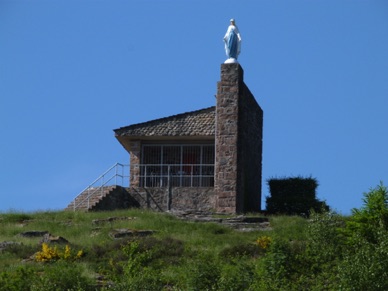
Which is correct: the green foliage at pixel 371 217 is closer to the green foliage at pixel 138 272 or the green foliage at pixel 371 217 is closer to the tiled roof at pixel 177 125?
the green foliage at pixel 138 272

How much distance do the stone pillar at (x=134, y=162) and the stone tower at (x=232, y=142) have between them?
4.91 meters

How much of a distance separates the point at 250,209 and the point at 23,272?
1838cm

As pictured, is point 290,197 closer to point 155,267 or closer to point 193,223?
point 193,223

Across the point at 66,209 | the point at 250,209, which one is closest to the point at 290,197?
the point at 250,209

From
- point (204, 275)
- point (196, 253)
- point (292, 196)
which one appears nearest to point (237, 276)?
point (204, 275)

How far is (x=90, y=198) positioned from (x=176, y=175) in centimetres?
440

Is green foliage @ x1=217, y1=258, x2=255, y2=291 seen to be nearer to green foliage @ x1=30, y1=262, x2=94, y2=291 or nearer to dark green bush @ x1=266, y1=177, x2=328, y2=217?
green foliage @ x1=30, y1=262, x2=94, y2=291

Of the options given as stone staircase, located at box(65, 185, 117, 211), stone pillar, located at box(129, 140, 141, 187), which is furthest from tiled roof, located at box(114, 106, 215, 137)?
stone staircase, located at box(65, 185, 117, 211)

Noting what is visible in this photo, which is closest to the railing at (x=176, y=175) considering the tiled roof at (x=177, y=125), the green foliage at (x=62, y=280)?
the tiled roof at (x=177, y=125)

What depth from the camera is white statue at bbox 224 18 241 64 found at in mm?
52656

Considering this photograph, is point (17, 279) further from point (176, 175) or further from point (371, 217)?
point (176, 175)

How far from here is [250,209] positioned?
5294 cm

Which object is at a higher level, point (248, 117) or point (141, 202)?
point (248, 117)

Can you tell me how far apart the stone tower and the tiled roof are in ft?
6.85
